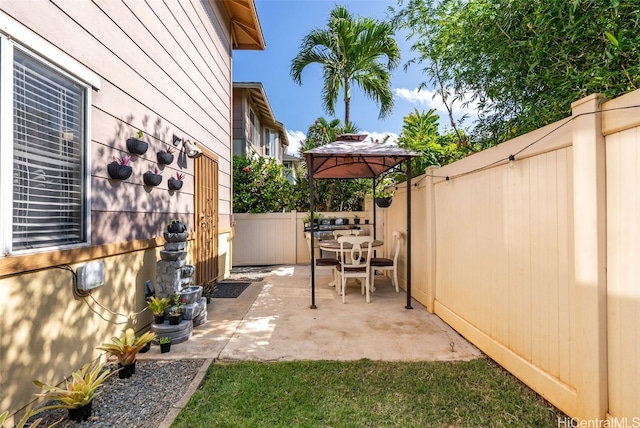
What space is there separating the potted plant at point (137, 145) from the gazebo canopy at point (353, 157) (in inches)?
71.0

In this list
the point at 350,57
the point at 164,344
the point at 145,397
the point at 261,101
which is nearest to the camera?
the point at 145,397

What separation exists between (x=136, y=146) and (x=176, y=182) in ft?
3.14

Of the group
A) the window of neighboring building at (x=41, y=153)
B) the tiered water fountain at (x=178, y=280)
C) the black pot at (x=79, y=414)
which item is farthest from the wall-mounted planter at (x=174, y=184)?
the black pot at (x=79, y=414)

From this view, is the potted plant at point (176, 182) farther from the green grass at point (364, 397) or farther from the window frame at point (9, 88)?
the green grass at point (364, 397)

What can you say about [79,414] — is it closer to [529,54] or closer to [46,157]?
[46,157]

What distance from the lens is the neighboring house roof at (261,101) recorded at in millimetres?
8798

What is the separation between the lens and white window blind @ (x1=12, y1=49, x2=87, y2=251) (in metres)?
1.84

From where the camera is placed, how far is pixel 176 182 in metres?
3.86

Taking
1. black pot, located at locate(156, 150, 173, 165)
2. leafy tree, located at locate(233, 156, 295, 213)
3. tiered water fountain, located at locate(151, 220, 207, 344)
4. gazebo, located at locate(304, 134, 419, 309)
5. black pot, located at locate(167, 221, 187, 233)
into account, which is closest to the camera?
tiered water fountain, located at locate(151, 220, 207, 344)

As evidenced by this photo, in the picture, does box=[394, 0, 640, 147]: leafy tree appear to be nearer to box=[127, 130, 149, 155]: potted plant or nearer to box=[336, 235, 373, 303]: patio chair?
box=[336, 235, 373, 303]: patio chair

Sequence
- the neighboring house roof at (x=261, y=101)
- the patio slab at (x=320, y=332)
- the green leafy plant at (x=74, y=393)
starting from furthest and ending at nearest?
the neighboring house roof at (x=261, y=101) → the patio slab at (x=320, y=332) → the green leafy plant at (x=74, y=393)

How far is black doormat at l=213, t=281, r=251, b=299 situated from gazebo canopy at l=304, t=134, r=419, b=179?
248cm
